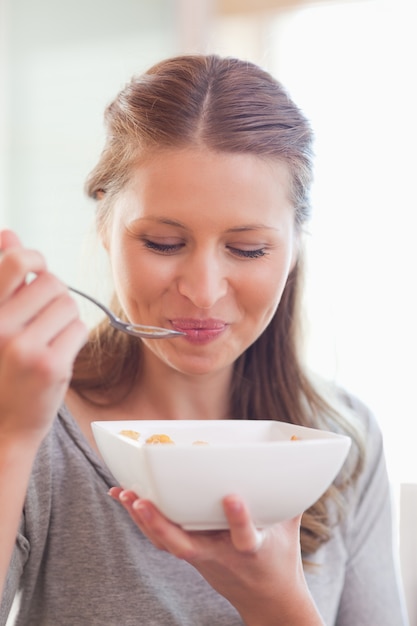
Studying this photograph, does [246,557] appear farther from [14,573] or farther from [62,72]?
[62,72]

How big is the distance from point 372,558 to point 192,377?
49 cm

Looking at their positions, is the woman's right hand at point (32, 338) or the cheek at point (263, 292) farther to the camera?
the cheek at point (263, 292)

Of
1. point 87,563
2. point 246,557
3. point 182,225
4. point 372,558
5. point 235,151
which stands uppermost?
point 235,151

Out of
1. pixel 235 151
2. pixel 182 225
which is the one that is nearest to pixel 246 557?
pixel 182 225

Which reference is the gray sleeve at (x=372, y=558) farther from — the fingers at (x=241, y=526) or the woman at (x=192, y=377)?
the fingers at (x=241, y=526)

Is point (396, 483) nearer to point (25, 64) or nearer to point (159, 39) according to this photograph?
point (159, 39)

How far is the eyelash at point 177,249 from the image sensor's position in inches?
52.5

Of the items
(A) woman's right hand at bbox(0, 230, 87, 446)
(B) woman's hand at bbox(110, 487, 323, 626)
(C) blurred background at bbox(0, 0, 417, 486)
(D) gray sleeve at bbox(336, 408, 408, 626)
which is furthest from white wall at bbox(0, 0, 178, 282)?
(A) woman's right hand at bbox(0, 230, 87, 446)

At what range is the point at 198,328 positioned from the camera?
134cm

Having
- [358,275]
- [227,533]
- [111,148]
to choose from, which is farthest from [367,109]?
[227,533]

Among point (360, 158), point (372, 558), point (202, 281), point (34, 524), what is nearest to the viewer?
point (202, 281)

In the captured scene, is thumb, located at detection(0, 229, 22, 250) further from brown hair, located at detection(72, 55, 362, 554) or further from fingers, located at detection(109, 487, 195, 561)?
brown hair, located at detection(72, 55, 362, 554)

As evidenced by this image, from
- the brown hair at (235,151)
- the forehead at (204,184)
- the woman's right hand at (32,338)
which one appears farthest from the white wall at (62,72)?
the woman's right hand at (32,338)

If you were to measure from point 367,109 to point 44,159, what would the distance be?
131cm
